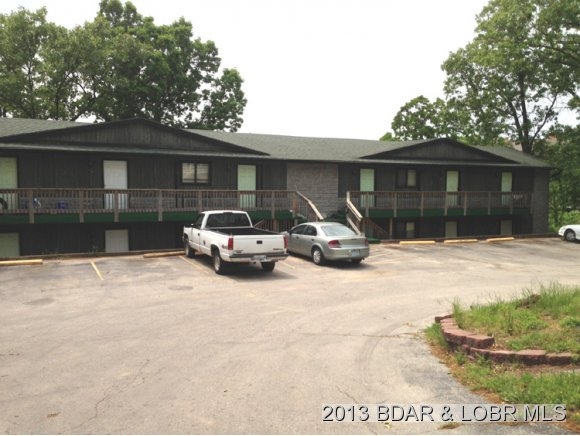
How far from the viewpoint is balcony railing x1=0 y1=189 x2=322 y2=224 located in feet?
61.2

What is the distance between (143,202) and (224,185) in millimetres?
4632

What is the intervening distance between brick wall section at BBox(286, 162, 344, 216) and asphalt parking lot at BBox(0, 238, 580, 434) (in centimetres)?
1074

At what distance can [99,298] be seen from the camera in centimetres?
1143

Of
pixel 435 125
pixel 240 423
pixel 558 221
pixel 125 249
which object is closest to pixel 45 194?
pixel 125 249

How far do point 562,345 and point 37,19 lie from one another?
4283cm

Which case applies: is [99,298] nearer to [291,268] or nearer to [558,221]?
[291,268]

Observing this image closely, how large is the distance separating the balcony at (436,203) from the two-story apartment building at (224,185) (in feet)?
0.24

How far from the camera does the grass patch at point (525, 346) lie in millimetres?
5254

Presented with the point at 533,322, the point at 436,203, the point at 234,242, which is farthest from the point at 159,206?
the point at 436,203

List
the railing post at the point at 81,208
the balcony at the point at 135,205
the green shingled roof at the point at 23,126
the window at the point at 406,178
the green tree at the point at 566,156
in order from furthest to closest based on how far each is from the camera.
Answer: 1. the green tree at the point at 566,156
2. the window at the point at 406,178
3. the green shingled roof at the point at 23,126
4. the railing post at the point at 81,208
5. the balcony at the point at 135,205

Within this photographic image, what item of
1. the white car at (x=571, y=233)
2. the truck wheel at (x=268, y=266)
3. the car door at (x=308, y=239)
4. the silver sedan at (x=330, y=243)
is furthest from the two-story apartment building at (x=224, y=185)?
the truck wheel at (x=268, y=266)

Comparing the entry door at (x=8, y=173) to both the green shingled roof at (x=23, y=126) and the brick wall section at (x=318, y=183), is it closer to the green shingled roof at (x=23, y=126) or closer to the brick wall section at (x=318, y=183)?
the green shingled roof at (x=23, y=126)

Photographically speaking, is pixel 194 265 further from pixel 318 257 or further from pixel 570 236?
pixel 570 236

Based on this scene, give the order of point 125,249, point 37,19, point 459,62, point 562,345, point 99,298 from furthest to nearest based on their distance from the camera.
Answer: point 459,62, point 37,19, point 125,249, point 99,298, point 562,345
